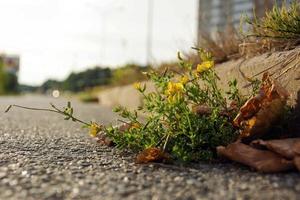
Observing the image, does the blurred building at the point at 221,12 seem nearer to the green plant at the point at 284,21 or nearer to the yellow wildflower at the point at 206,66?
the green plant at the point at 284,21

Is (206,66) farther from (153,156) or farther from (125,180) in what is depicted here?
(125,180)

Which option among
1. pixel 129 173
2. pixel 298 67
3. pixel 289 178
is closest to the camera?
pixel 289 178

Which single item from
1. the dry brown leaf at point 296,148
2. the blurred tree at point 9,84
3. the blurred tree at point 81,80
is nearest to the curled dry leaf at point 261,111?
the dry brown leaf at point 296,148

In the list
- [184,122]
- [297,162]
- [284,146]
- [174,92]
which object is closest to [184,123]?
[184,122]

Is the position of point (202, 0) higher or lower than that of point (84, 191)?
higher

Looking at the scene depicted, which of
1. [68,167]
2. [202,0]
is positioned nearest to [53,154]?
[68,167]

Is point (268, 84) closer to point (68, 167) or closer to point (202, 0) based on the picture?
point (68, 167)

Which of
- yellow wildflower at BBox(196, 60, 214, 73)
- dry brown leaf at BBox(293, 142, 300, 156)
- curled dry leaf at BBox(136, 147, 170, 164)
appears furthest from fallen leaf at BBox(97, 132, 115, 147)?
dry brown leaf at BBox(293, 142, 300, 156)
